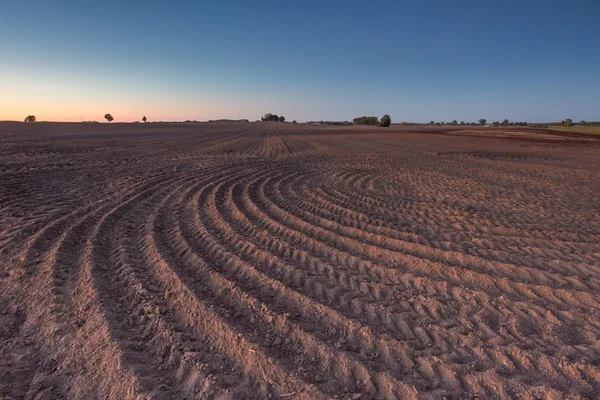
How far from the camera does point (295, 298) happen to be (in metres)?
3.79

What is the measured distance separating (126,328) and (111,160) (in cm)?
1365

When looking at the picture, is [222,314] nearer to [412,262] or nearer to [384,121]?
[412,262]

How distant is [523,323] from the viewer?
3398mm

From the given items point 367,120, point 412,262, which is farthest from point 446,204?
point 367,120

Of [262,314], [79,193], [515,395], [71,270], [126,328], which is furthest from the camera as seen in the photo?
[79,193]

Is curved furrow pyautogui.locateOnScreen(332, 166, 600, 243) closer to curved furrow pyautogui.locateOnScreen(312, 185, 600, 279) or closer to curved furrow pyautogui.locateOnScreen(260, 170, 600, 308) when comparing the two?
curved furrow pyautogui.locateOnScreen(312, 185, 600, 279)

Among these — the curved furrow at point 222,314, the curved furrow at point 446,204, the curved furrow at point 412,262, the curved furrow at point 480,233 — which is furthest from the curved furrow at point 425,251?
the curved furrow at point 222,314

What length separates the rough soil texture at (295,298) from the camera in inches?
107

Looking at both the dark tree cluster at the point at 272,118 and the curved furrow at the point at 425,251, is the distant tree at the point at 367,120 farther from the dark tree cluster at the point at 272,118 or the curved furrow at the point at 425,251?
the curved furrow at the point at 425,251

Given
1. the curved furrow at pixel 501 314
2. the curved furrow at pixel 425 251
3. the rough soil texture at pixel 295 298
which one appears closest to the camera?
the rough soil texture at pixel 295 298

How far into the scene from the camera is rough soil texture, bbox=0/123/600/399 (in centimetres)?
271

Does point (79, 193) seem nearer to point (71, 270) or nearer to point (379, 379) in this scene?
point (71, 270)

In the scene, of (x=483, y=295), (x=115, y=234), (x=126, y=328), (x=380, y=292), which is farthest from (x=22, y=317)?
(x=483, y=295)

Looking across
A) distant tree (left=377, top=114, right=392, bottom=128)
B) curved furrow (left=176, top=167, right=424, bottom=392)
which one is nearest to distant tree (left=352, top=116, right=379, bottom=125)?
distant tree (left=377, top=114, right=392, bottom=128)
